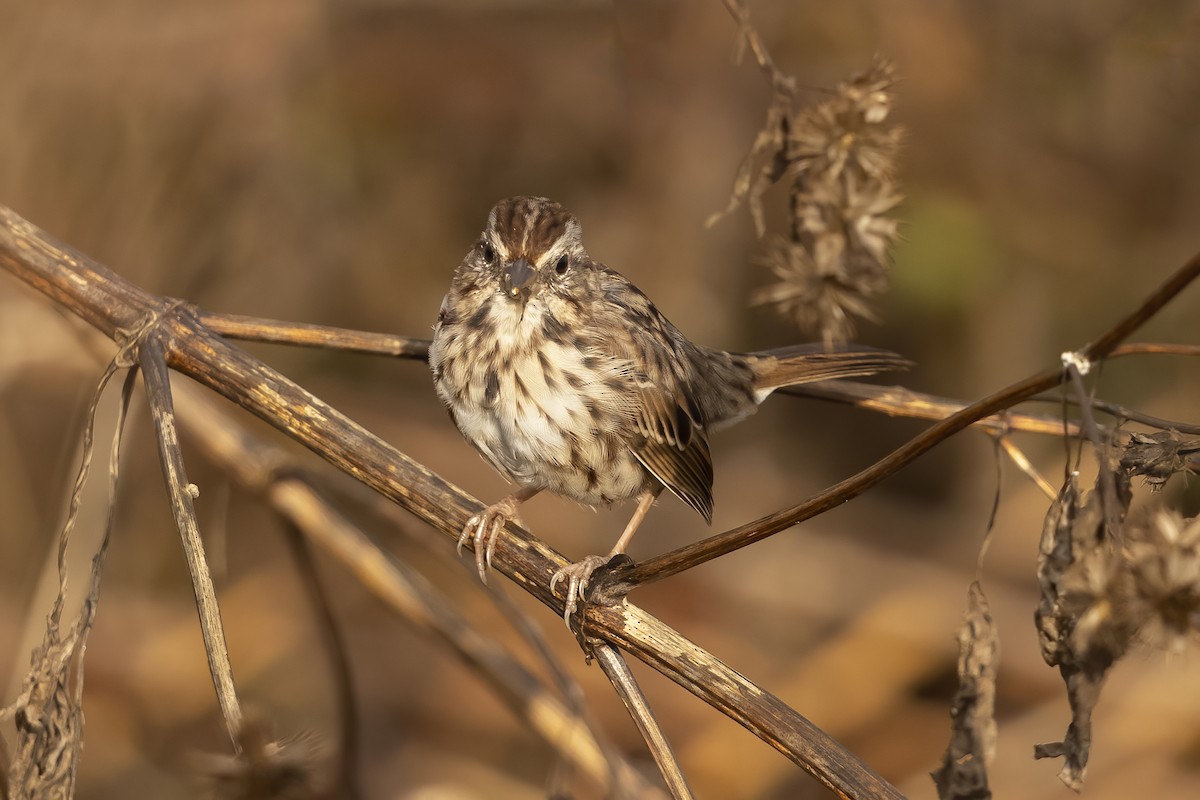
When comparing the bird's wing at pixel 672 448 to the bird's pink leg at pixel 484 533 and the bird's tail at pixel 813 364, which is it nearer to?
the bird's tail at pixel 813 364

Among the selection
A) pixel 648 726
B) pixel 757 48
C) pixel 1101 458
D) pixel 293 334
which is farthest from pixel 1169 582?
pixel 293 334

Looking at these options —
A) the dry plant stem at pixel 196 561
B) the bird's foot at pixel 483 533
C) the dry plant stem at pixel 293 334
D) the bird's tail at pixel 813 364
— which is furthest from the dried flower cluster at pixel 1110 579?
the bird's tail at pixel 813 364

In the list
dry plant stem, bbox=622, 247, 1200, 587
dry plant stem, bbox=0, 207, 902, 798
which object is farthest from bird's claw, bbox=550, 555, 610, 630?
dry plant stem, bbox=622, 247, 1200, 587

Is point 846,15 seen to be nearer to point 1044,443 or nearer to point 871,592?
point 1044,443

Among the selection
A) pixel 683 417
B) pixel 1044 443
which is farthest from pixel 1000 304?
pixel 683 417

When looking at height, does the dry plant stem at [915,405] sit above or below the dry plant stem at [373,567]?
above

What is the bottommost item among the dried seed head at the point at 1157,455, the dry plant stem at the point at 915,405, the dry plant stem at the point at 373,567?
the dried seed head at the point at 1157,455
